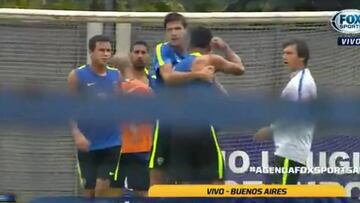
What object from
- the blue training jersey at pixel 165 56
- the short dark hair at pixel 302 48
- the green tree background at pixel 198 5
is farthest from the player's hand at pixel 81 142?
the short dark hair at pixel 302 48

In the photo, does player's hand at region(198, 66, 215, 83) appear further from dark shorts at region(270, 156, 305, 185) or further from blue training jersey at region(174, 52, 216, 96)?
dark shorts at region(270, 156, 305, 185)

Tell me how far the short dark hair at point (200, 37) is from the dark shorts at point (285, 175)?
52 centimetres

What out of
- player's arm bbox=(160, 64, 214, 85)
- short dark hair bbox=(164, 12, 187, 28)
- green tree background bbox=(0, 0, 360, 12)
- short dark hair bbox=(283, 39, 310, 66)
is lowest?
player's arm bbox=(160, 64, 214, 85)

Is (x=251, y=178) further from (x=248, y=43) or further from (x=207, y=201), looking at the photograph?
(x=248, y=43)

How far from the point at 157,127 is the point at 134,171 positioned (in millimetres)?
242

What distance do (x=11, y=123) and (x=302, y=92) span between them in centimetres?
108

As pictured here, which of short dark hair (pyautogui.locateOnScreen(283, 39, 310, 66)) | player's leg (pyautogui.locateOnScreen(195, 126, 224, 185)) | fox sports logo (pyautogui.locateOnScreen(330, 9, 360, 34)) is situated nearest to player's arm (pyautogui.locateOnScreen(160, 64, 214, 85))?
player's leg (pyautogui.locateOnScreen(195, 126, 224, 185))

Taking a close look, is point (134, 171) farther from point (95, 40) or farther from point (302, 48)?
point (302, 48)

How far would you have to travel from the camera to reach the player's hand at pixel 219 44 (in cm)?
414

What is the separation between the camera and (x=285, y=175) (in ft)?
13.6

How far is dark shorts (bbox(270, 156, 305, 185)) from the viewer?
13.5ft

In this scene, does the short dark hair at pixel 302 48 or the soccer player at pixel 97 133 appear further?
the short dark hair at pixel 302 48

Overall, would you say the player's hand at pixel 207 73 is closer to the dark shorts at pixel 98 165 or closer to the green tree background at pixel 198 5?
the green tree background at pixel 198 5

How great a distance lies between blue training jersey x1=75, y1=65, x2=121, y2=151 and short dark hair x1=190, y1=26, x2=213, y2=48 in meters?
0.32
